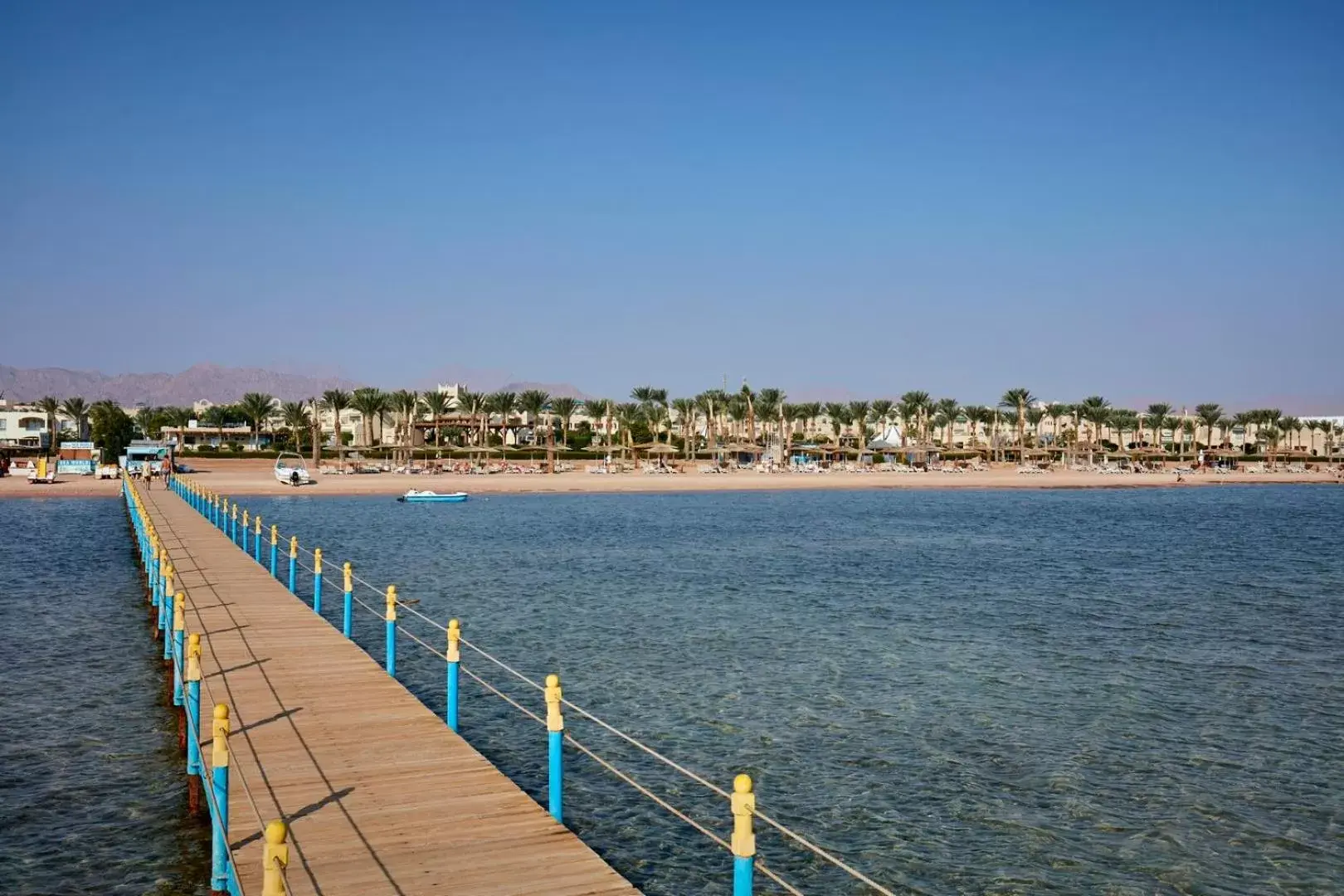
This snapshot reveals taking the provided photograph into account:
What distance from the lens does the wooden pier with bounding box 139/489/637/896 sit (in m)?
9.81

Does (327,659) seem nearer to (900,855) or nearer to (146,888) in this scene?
(146,888)

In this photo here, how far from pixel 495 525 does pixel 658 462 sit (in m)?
70.4

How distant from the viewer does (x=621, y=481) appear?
363ft

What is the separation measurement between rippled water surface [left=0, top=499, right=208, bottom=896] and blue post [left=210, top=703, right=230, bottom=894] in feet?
4.90

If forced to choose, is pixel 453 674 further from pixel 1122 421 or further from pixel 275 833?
pixel 1122 421

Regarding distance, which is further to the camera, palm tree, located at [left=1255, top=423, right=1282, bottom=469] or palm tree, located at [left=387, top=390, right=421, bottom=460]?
palm tree, located at [left=1255, top=423, right=1282, bottom=469]

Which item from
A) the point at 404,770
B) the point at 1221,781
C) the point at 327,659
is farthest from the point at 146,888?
the point at 1221,781

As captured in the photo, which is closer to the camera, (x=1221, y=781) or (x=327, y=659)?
(x=1221, y=781)

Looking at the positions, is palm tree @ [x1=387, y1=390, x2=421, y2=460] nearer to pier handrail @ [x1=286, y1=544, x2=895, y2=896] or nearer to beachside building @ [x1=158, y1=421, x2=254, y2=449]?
beachside building @ [x1=158, y1=421, x2=254, y2=449]

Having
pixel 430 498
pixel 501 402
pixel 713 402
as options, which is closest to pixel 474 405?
pixel 501 402

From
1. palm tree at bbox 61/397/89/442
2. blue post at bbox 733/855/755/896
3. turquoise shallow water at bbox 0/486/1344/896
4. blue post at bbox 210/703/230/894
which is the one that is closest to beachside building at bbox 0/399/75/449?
palm tree at bbox 61/397/89/442

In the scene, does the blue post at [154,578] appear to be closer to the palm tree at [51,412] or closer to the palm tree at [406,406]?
the palm tree at [406,406]

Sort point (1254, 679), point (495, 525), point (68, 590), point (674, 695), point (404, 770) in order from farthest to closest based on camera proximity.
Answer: point (495, 525) < point (68, 590) < point (1254, 679) < point (674, 695) < point (404, 770)

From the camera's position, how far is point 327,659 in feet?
62.6
